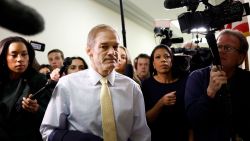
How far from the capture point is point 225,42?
1.69 metres

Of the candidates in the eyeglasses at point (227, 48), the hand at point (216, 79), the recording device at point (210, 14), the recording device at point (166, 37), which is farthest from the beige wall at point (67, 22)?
the hand at point (216, 79)

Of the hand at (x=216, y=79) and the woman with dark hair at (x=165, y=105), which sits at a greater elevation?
the hand at (x=216, y=79)

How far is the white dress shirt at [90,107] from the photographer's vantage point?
4.40 feet

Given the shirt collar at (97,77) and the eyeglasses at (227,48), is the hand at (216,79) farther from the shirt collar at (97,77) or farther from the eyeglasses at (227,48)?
the shirt collar at (97,77)

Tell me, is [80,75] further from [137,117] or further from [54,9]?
[54,9]

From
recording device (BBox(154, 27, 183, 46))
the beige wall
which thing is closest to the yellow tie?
recording device (BBox(154, 27, 183, 46))

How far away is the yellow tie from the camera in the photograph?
132cm

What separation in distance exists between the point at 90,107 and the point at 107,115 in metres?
0.09

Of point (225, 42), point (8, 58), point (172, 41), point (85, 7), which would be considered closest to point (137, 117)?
point (225, 42)

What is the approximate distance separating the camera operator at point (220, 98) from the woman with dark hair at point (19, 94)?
0.84m

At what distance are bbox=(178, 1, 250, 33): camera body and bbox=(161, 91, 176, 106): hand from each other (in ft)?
1.80

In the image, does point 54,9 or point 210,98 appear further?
point 54,9

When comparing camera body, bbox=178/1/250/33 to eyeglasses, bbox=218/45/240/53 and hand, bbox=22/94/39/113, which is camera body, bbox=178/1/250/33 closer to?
eyeglasses, bbox=218/45/240/53

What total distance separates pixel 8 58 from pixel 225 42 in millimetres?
1288
